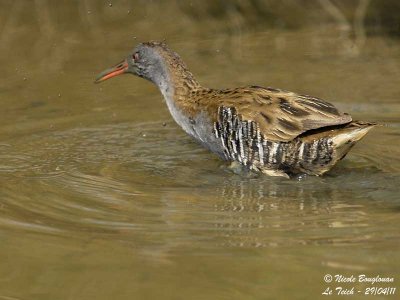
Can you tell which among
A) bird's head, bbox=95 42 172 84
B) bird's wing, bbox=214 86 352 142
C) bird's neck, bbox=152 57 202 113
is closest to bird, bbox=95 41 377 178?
bird's wing, bbox=214 86 352 142

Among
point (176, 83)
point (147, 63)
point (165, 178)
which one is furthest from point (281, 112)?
point (147, 63)

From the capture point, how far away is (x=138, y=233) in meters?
5.07

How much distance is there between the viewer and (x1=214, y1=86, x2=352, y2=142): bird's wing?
20.5 feet

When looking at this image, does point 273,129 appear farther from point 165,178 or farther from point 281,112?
point 165,178

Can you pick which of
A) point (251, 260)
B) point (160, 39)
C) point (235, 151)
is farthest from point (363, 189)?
point (160, 39)

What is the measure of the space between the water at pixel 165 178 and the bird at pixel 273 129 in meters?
0.15

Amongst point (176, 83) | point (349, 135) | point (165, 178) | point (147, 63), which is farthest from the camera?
point (147, 63)

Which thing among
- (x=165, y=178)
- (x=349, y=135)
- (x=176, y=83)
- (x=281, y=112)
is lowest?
(x=165, y=178)

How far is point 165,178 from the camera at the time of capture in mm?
6305

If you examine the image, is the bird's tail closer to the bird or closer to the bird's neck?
the bird

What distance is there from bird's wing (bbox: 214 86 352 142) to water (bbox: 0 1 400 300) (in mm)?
343

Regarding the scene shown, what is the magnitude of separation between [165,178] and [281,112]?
2.81ft

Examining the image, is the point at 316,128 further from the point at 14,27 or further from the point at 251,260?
the point at 14,27

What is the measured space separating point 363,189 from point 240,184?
2.55 ft
